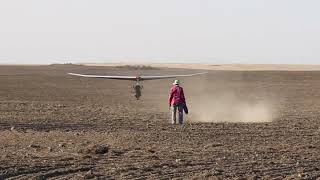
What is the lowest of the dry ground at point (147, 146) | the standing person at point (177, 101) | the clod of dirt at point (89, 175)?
the dry ground at point (147, 146)

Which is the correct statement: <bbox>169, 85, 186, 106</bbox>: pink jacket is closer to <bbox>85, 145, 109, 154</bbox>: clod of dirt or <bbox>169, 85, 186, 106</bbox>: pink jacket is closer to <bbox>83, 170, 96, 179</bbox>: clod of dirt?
<bbox>85, 145, 109, 154</bbox>: clod of dirt

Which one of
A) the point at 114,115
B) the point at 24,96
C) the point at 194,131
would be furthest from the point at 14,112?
the point at 24,96

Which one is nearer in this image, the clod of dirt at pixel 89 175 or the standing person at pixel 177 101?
the clod of dirt at pixel 89 175

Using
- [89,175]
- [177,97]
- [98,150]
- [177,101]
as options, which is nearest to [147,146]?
[98,150]

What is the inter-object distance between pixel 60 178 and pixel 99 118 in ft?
44.1

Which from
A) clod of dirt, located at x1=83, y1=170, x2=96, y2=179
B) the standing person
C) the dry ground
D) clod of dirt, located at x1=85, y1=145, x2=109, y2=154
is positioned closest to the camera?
clod of dirt, located at x1=83, y1=170, x2=96, y2=179

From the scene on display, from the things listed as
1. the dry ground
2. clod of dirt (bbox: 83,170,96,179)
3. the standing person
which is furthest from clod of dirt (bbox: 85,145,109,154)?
the standing person

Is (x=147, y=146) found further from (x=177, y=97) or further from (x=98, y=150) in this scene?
(x=177, y=97)

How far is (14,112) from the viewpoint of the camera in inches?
1094

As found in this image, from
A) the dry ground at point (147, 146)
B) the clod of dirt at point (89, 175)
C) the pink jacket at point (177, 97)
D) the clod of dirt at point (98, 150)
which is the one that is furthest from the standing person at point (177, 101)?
the clod of dirt at point (89, 175)

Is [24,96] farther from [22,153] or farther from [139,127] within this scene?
[22,153]

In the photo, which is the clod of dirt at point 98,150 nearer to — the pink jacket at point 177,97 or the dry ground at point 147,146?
the dry ground at point 147,146

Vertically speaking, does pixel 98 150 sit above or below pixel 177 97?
below

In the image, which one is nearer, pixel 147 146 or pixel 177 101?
pixel 147 146
